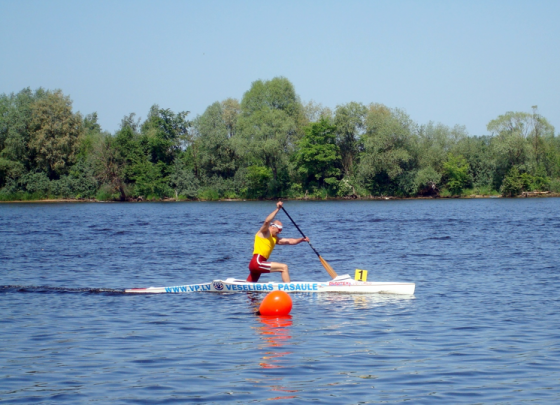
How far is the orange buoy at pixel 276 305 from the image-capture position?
12461mm

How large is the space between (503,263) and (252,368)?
13945 millimetres

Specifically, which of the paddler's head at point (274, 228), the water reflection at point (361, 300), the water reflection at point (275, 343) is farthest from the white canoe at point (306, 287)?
the water reflection at point (275, 343)

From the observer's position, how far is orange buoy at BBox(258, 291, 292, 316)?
12461mm

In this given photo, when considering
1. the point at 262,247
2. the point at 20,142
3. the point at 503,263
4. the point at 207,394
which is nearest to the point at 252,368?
the point at 207,394

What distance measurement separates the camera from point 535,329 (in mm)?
11219

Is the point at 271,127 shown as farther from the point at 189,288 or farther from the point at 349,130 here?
the point at 189,288

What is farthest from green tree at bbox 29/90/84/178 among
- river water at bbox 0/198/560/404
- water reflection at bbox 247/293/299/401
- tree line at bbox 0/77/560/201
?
water reflection at bbox 247/293/299/401

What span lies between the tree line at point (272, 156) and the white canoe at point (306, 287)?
59528 mm

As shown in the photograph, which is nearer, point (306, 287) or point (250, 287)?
point (306, 287)

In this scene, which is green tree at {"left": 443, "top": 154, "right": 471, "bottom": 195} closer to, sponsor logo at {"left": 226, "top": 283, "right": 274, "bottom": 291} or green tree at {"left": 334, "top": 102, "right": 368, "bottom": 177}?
green tree at {"left": 334, "top": 102, "right": 368, "bottom": 177}

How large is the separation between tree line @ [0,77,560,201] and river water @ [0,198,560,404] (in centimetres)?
5393

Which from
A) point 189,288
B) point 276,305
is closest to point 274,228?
point 189,288

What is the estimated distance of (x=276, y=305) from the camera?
40.8 feet

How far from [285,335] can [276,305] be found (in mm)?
1469
